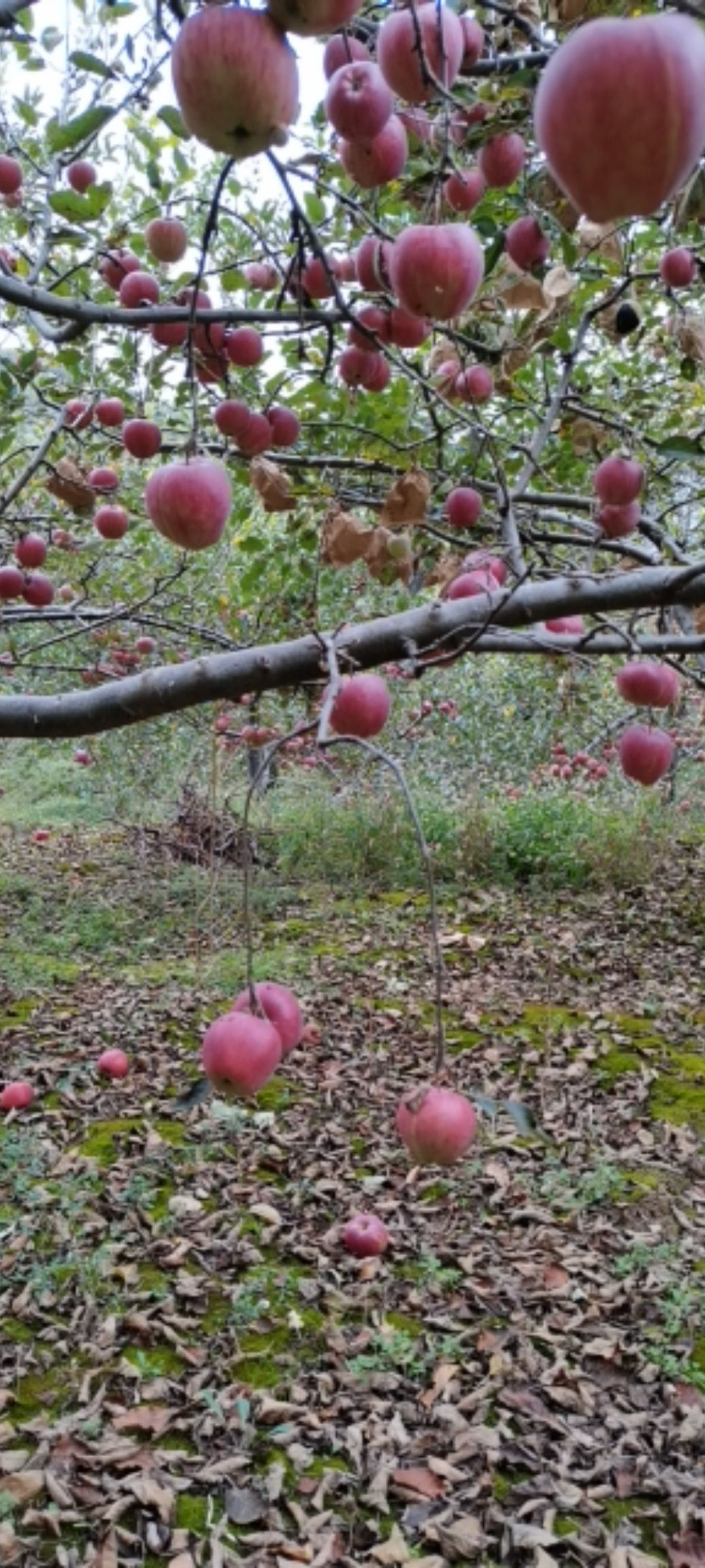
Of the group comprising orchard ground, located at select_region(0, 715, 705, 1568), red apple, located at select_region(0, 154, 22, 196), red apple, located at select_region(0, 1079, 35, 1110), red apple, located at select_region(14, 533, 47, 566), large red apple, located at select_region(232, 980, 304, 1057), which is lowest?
orchard ground, located at select_region(0, 715, 705, 1568)

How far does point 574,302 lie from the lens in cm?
297

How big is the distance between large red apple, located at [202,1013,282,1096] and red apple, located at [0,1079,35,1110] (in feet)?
9.23

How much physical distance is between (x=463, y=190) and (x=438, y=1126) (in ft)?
4.56

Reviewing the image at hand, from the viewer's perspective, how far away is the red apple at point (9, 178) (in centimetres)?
277

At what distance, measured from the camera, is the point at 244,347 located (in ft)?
6.99

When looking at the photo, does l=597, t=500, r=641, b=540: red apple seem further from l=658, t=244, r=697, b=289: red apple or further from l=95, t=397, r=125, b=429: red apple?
l=95, t=397, r=125, b=429: red apple

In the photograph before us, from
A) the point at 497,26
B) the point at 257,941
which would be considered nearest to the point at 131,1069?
the point at 257,941

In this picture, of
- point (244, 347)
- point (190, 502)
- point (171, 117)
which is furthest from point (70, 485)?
point (190, 502)

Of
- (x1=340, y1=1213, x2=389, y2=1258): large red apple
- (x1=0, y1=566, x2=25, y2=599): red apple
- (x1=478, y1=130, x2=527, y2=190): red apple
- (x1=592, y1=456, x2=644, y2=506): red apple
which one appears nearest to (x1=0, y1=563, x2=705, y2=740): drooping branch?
(x1=592, y1=456, x2=644, y2=506): red apple

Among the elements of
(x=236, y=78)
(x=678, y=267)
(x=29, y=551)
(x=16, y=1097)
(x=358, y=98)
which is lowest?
(x=16, y=1097)

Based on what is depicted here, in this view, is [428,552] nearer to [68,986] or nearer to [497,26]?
[497,26]

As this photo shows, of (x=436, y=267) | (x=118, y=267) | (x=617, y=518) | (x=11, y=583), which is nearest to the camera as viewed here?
(x=436, y=267)

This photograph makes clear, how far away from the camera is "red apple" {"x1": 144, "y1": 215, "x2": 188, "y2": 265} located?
89.7 inches

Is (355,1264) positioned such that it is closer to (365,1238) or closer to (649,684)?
(365,1238)
